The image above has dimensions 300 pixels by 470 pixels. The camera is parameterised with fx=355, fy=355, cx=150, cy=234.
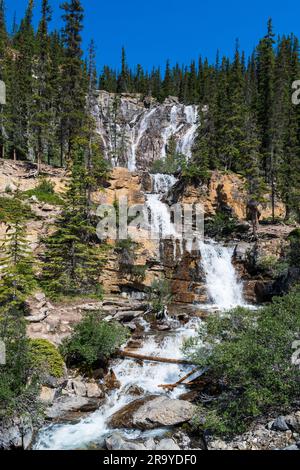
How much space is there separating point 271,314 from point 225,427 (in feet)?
14.8

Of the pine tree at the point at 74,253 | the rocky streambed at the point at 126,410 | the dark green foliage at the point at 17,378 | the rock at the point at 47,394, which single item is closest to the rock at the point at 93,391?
the rocky streambed at the point at 126,410

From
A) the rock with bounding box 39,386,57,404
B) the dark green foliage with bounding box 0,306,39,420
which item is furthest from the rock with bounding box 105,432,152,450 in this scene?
the rock with bounding box 39,386,57,404

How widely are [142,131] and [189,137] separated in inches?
368

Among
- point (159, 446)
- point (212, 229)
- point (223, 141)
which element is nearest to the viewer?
point (159, 446)

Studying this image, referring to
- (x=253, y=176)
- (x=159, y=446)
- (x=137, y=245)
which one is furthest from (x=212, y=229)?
(x=159, y=446)

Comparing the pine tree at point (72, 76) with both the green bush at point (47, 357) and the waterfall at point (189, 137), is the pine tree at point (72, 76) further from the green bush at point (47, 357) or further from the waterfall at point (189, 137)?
the green bush at point (47, 357)

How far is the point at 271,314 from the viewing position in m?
13.0

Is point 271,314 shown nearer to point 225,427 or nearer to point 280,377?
point 280,377

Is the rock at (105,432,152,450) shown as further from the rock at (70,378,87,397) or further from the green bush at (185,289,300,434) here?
the rock at (70,378,87,397)

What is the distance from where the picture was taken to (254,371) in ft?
35.2

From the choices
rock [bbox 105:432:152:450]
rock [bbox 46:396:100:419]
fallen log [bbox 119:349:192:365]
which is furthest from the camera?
fallen log [bbox 119:349:192:365]

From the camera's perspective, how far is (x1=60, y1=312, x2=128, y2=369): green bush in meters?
14.5

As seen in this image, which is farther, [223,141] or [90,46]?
[223,141]

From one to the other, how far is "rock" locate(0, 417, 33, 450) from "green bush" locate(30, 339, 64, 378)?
7.78ft
